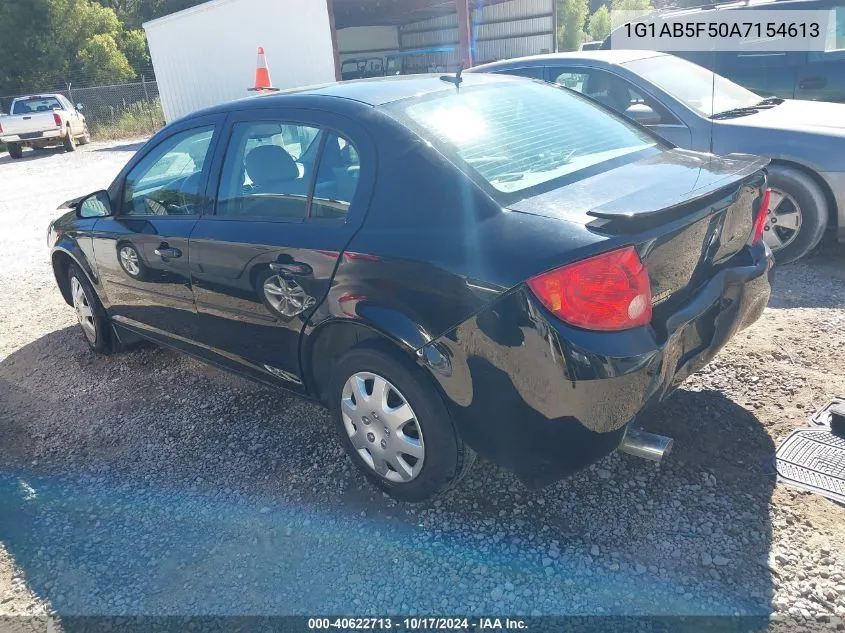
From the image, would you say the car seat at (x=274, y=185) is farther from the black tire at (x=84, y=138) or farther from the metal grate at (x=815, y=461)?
the black tire at (x=84, y=138)

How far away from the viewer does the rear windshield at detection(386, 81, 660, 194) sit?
274cm

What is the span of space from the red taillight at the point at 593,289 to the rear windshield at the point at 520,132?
1.68ft

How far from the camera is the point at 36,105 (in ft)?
64.0

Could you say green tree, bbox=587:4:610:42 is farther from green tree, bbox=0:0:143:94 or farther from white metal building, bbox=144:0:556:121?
green tree, bbox=0:0:143:94

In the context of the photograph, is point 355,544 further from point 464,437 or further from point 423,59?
point 423,59

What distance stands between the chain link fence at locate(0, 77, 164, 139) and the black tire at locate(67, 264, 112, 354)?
20903mm

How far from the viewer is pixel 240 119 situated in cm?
337

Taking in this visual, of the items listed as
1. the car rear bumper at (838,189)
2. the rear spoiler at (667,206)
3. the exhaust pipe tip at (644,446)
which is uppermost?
the rear spoiler at (667,206)

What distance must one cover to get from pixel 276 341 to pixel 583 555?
5.37 feet

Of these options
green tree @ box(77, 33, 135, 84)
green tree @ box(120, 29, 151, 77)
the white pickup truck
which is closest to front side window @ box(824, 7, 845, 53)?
the white pickup truck

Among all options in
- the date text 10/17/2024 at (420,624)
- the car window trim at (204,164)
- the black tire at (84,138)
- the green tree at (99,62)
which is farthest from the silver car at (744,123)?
the green tree at (99,62)

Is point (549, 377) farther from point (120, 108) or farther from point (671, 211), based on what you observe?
→ point (120, 108)

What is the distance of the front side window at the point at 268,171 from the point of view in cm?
304

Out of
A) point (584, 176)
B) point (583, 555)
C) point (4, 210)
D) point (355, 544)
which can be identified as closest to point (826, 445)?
point (583, 555)
